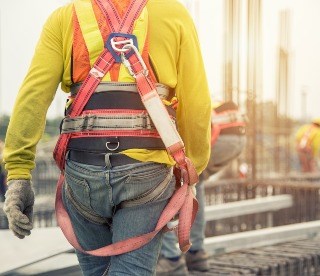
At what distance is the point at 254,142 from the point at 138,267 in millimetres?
8876

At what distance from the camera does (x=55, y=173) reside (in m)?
12.0

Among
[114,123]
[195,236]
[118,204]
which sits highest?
[114,123]

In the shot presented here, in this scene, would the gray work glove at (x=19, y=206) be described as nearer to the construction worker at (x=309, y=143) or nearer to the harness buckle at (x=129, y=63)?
the harness buckle at (x=129, y=63)

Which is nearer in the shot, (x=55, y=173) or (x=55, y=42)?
(x=55, y=42)

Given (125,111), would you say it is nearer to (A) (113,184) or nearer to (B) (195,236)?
(A) (113,184)

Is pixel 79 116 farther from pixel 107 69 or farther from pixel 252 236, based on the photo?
pixel 252 236

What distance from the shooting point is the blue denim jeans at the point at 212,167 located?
4410 millimetres

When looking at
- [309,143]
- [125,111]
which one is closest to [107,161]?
[125,111]

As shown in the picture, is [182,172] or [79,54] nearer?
[79,54]

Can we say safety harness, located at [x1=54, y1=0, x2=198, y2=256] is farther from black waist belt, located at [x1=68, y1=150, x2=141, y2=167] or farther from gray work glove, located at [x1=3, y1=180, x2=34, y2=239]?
gray work glove, located at [x1=3, y1=180, x2=34, y2=239]

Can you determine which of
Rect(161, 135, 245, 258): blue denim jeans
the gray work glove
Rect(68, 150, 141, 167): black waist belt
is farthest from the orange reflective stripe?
Rect(161, 135, 245, 258): blue denim jeans

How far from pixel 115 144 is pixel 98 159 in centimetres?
7

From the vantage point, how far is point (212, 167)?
469 cm

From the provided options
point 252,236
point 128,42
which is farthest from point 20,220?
point 252,236
